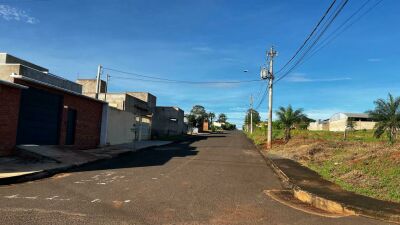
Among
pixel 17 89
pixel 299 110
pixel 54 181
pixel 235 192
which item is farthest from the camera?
pixel 299 110

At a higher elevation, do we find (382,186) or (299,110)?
(299,110)

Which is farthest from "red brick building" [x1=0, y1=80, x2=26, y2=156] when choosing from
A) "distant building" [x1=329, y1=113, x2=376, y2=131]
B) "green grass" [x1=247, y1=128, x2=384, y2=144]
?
"distant building" [x1=329, y1=113, x2=376, y2=131]

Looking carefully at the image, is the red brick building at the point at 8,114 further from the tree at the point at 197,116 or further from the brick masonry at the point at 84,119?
the tree at the point at 197,116

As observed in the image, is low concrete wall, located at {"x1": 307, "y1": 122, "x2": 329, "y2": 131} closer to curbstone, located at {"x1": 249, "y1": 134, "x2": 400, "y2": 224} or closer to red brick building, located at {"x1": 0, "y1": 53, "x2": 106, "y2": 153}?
red brick building, located at {"x1": 0, "y1": 53, "x2": 106, "y2": 153}

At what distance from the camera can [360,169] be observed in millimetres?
14992

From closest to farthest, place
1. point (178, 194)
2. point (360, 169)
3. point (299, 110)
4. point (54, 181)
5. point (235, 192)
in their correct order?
point (178, 194) < point (235, 192) < point (54, 181) < point (360, 169) < point (299, 110)

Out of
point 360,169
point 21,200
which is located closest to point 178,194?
point 21,200

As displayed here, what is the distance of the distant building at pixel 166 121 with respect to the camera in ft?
213

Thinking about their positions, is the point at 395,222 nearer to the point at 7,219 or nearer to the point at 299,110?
the point at 7,219

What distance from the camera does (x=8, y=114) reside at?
18.6 m

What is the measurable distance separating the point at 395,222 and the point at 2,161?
14291mm

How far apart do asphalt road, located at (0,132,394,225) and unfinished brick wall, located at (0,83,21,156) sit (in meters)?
4.19

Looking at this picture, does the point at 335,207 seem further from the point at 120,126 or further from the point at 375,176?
the point at 120,126

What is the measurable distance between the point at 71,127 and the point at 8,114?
7731 millimetres
